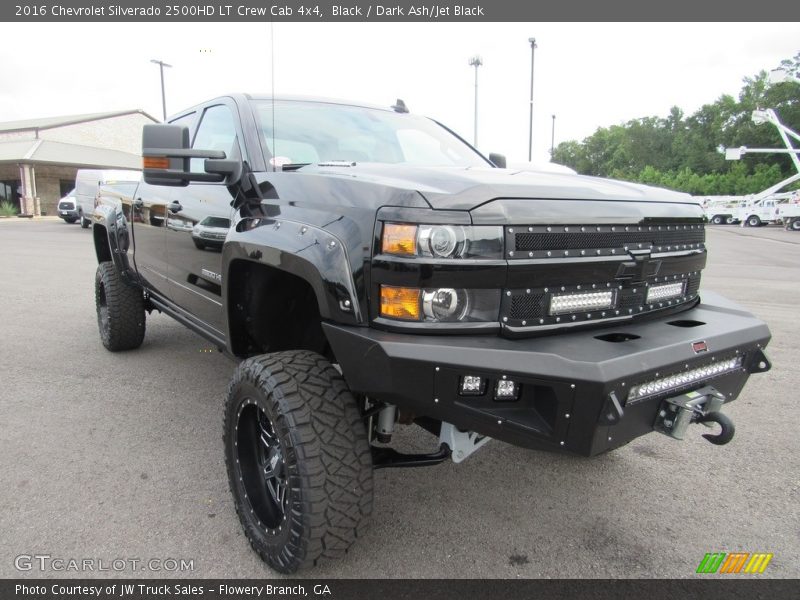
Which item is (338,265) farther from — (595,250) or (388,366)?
(595,250)

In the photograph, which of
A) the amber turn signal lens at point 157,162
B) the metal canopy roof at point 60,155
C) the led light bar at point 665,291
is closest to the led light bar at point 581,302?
the led light bar at point 665,291

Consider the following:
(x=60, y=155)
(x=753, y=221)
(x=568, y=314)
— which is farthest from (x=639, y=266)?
(x=753, y=221)

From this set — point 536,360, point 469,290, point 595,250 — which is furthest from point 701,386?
point 469,290

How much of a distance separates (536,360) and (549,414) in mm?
186

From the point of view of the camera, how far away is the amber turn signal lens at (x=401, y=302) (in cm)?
190

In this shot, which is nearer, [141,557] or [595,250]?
[595,250]

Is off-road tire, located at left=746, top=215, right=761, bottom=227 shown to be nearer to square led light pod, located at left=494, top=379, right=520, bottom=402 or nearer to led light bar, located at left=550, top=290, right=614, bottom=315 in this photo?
led light bar, located at left=550, top=290, right=614, bottom=315

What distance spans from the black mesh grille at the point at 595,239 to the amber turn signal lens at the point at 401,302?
1.28ft

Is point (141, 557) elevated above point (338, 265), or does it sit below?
below

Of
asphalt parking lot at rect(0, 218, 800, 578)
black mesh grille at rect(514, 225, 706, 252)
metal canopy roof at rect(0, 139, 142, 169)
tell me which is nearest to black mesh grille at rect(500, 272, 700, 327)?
black mesh grille at rect(514, 225, 706, 252)

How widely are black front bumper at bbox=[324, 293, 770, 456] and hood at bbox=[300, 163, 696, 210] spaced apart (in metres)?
0.48

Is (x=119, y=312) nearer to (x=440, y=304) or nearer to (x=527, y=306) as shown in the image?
(x=440, y=304)

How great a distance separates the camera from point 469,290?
6.33 ft

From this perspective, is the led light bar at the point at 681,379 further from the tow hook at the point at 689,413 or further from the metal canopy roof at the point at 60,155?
the metal canopy roof at the point at 60,155
